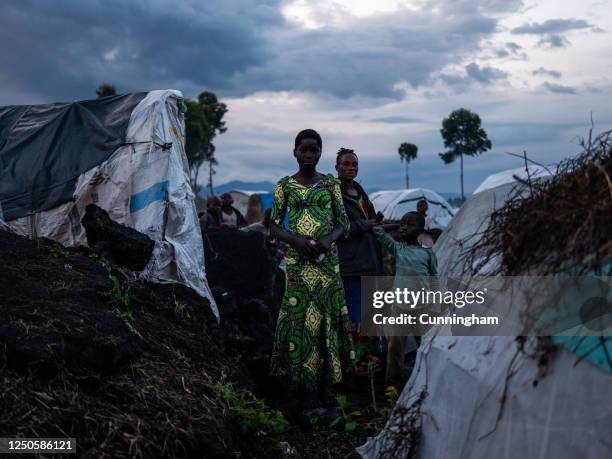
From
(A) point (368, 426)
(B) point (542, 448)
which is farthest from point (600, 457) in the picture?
(A) point (368, 426)

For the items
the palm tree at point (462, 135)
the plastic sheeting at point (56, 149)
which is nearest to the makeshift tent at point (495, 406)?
the plastic sheeting at point (56, 149)

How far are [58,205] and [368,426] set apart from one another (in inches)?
177

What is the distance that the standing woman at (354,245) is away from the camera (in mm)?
5723

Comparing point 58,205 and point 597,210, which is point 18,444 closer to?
point 597,210

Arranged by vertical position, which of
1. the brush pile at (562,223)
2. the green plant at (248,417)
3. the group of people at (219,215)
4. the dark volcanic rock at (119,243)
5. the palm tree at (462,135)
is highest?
the palm tree at (462,135)

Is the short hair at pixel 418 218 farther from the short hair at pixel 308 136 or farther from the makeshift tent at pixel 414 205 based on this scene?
the makeshift tent at pixel 414 205

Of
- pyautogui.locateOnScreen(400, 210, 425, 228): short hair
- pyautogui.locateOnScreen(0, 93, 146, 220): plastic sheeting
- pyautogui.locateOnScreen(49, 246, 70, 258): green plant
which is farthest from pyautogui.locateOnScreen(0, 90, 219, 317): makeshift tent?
pyautogui.locateOnScreen(400, 210, 425, 228): short hair

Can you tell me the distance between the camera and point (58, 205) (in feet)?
23.2

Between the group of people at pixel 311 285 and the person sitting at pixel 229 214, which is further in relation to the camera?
the person sitting at pixel 229 214

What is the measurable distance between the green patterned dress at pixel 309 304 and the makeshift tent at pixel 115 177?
161 cm

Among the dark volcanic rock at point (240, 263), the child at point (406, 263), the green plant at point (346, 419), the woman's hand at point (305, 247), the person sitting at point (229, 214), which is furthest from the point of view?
the person sitting at point (229, 214)

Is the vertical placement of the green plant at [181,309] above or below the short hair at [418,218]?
below

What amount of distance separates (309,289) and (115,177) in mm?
2968

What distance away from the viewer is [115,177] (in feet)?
22.5
